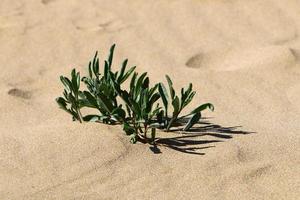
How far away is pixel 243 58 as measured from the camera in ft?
11.0

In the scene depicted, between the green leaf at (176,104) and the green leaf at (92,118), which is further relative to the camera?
the green leaf at (92,118)

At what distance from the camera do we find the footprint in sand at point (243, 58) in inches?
127

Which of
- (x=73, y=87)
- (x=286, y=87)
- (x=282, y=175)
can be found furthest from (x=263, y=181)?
(x=286, y=87)

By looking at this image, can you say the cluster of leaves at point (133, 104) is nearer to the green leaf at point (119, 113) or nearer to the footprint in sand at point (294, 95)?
the green leaf at point (119, 113)

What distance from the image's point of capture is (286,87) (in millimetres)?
3010

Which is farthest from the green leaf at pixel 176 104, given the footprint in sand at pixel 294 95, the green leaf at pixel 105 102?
the footprint in sand at pixel 294 95

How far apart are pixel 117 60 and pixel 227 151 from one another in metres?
1.35

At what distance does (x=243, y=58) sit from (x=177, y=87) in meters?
0.45

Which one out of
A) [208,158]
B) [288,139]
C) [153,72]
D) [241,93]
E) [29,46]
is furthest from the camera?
[29,46]

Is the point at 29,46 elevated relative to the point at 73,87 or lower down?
lower down

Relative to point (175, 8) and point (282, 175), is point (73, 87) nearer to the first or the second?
point (282, 175)

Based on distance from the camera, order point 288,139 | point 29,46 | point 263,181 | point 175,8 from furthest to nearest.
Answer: point 175,8, point 29,46, point 288,139, point 263,181

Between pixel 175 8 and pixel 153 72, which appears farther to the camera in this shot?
pixel 175 8

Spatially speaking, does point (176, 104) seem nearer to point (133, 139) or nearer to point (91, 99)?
point (133, 139)
